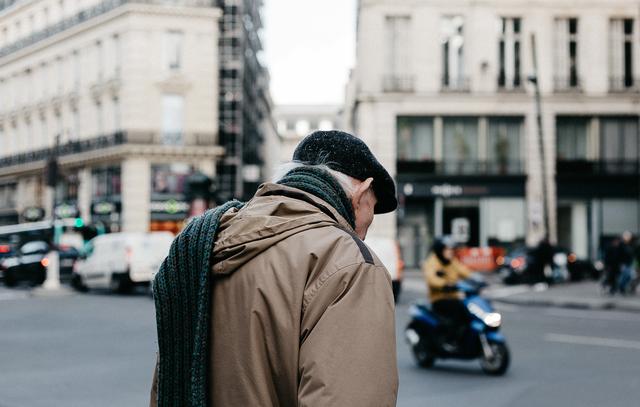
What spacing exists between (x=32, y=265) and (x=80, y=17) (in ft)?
76.0

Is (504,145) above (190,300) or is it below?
above

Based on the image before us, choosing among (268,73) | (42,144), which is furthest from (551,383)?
(268,73)

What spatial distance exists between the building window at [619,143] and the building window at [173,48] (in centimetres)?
2169

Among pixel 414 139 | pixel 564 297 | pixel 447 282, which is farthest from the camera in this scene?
pixel 414 139

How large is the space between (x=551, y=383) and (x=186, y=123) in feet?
128

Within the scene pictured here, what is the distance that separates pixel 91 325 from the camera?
54.9 feet

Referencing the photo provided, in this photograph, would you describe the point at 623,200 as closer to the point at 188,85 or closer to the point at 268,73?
the point at 188,85

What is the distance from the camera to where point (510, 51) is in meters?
41.5

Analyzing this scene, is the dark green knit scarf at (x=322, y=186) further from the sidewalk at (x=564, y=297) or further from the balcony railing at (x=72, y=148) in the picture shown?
the balcony railing at (x=72, y=148)

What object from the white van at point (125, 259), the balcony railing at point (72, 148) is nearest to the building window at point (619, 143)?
the white van at point (125, 259)

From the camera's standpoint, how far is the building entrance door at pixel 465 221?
4047 centimetres

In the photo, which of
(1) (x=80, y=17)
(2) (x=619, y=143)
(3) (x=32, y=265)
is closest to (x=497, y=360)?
(3) (x=32, y=265)

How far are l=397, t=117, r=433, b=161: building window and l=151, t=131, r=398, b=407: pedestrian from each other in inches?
1520

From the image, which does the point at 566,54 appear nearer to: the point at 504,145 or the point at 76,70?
the point at 504,145
